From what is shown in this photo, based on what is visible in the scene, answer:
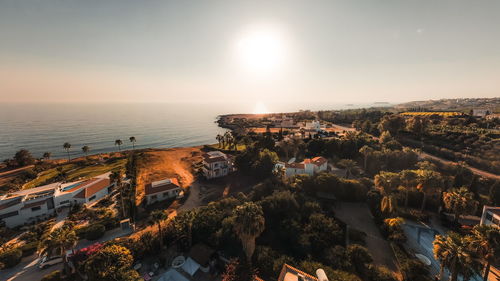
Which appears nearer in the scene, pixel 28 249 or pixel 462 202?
pixel 28 249

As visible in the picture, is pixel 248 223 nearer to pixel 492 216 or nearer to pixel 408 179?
pixel 408 179

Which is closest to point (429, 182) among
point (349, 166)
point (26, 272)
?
point (349, 166)

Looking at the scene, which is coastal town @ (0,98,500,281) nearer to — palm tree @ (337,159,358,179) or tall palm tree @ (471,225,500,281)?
tall palm tree @ (471,225,500,281)

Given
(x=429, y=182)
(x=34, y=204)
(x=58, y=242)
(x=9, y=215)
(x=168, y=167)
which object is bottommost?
(x=9, y=215)

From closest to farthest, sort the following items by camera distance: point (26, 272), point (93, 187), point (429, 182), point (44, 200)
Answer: point (26, 272)
point (429, 182)
point (44, 200)
point (93, 187)

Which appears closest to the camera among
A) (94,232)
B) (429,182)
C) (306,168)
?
(94,232)

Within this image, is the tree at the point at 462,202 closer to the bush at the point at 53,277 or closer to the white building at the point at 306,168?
the white building at the point at 306,168

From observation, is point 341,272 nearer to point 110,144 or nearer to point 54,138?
point 110,144

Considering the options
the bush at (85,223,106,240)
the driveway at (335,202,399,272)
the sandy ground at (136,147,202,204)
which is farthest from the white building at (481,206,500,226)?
the bush at (85,223,106,240)
